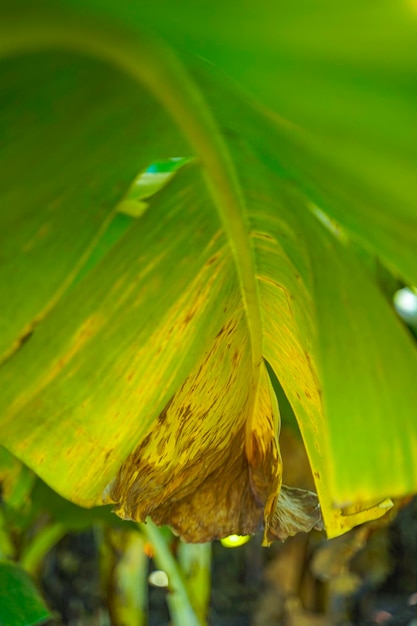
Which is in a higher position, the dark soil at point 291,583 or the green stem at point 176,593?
the green stem at point 176,593

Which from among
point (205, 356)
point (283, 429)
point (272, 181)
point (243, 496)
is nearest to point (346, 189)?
point (272, 181)

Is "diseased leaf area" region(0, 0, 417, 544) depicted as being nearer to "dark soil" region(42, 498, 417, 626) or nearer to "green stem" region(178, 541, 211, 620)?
"green stem" region(178, 541, 211, 620)

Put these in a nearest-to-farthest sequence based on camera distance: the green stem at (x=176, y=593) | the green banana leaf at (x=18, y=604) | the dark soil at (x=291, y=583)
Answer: the green banana leaf at (x=18, y=604) → the green stem at (x=176, y=593) → the dark soil at (x=291, y=583)

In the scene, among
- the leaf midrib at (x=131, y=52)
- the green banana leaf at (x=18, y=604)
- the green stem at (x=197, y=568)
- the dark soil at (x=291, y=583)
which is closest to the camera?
the leaf midrib at (x=131, y=52)

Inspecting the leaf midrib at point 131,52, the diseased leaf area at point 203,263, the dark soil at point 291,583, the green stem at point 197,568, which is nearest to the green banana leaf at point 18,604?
the diseased leaf area at point 203,263

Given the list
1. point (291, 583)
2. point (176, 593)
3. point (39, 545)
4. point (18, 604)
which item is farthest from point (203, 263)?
point (291, 583)

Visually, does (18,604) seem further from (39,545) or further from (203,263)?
(39,545)

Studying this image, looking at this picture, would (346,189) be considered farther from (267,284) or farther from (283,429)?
(283,429)

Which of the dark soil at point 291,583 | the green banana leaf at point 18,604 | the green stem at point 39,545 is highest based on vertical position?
the green banana leaf at point 18,604

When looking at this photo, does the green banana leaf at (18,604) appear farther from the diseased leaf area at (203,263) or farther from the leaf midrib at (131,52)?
the leaf midrib at (131,52)
